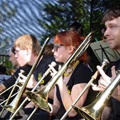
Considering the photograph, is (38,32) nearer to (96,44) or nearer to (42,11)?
(42,11)

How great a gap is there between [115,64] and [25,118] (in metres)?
0.95

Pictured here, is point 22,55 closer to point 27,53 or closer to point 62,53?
point 27,53

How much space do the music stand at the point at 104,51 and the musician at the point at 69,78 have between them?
2.98ft

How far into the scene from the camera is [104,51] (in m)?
3.60

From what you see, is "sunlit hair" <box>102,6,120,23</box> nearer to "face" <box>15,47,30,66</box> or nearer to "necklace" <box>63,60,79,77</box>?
"necklace" <box>63,60,79,77</box>

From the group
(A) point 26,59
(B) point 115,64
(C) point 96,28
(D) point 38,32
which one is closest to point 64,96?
(B) point 115,64

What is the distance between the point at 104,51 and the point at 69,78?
117 cm

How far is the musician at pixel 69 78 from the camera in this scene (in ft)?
7.75

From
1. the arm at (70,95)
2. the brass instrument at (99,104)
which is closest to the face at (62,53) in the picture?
the arm at (70,95)

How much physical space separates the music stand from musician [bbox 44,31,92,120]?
35.7 inches

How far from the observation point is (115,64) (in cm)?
222

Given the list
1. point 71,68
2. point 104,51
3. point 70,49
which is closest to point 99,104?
point 71,68

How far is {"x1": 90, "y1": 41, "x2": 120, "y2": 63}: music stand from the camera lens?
11.5 ft

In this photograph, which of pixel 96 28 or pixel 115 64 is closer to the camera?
pixel 115 64
